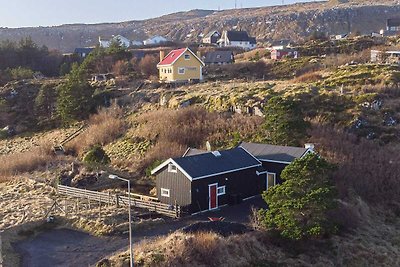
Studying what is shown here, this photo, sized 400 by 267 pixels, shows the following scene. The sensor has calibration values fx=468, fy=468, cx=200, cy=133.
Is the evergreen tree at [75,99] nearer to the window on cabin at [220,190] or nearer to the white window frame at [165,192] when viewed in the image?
the white window frame at [165,192]

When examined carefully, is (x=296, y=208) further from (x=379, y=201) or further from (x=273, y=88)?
(x=273, y=88)

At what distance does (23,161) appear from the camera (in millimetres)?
37188

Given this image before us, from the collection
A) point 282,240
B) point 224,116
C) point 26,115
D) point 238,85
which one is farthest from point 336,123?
point 26,115

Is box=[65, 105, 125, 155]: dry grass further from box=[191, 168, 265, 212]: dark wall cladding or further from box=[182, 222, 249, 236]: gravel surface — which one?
box=[182, 222, 249, 236]: gravel surface

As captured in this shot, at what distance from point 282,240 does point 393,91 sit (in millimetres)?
22802

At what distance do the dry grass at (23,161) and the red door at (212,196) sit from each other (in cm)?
1758

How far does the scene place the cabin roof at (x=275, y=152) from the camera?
26648mm

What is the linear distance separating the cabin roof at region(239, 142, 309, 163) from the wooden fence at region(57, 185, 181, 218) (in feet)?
21.9

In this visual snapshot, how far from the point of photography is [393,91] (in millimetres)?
38156

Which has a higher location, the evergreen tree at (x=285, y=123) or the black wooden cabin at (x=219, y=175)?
the evergreen tree at (x=285, y=123)

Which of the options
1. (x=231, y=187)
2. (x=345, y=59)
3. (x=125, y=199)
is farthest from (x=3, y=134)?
(x=345, y=59)

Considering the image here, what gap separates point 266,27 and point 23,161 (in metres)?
103

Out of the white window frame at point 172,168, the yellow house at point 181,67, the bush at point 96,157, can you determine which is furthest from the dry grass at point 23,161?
the yellow house at point 181,67

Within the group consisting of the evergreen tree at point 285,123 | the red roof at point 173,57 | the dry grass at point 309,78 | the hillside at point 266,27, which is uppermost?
the hillside at point 266,27
